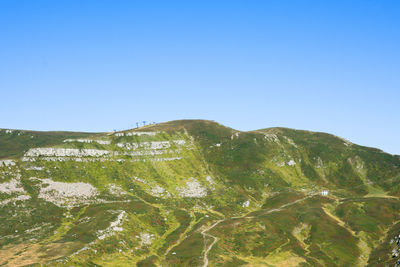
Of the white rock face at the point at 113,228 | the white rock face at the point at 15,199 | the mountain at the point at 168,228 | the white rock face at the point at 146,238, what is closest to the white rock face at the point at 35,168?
the mountain at the point at 168,228

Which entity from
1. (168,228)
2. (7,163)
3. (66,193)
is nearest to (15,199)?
(66,193)

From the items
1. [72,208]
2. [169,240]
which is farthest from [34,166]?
[169,240]

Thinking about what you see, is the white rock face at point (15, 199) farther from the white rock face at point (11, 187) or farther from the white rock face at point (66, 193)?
the white rock face at point (66, 193)

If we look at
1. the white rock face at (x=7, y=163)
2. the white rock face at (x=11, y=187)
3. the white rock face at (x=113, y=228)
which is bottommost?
the white rock face at (x=113, y=228)

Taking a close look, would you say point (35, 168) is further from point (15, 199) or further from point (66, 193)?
point (15, 199)

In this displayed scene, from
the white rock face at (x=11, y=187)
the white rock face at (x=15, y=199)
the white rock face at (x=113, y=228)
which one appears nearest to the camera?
the white rock face at (x=113, y=228)

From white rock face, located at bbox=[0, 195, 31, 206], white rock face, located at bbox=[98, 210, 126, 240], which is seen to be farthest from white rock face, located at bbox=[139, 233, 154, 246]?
white rock face, located at bbox=[0, 195, 31, 206]

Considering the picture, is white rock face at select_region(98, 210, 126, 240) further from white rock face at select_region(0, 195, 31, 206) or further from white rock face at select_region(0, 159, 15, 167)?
white rock face at select_region(0, 159, 15, 167)
